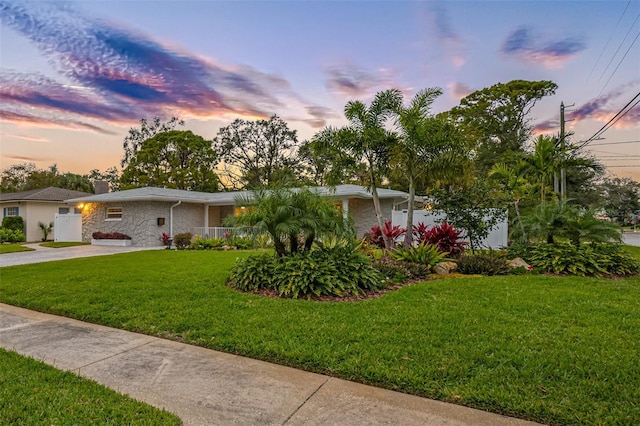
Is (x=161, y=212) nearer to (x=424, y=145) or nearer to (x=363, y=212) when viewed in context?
(x=363, y=212)

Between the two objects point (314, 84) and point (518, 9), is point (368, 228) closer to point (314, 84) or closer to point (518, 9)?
point (314, 84)

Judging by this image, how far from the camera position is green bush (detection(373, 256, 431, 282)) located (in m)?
7.46

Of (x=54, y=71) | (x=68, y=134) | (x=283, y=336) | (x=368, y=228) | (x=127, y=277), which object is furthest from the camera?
(x=368, y=228)

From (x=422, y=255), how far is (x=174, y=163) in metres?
27.5

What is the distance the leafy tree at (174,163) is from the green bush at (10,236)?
1107cm

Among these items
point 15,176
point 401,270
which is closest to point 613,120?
point 401,270

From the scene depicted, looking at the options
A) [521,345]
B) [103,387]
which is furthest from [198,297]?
[521,345]

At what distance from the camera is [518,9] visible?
392 inches

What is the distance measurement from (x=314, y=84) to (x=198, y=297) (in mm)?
9515

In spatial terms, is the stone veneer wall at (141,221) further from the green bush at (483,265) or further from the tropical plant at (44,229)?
the green bush at (483,265)

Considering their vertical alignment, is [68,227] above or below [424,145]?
below

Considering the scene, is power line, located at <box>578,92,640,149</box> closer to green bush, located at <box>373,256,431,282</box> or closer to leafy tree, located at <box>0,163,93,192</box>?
green bush, located at <box>373,256,431,282</box>

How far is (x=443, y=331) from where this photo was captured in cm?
413

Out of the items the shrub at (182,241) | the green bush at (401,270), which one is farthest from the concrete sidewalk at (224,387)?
the shrub at (182,241)
